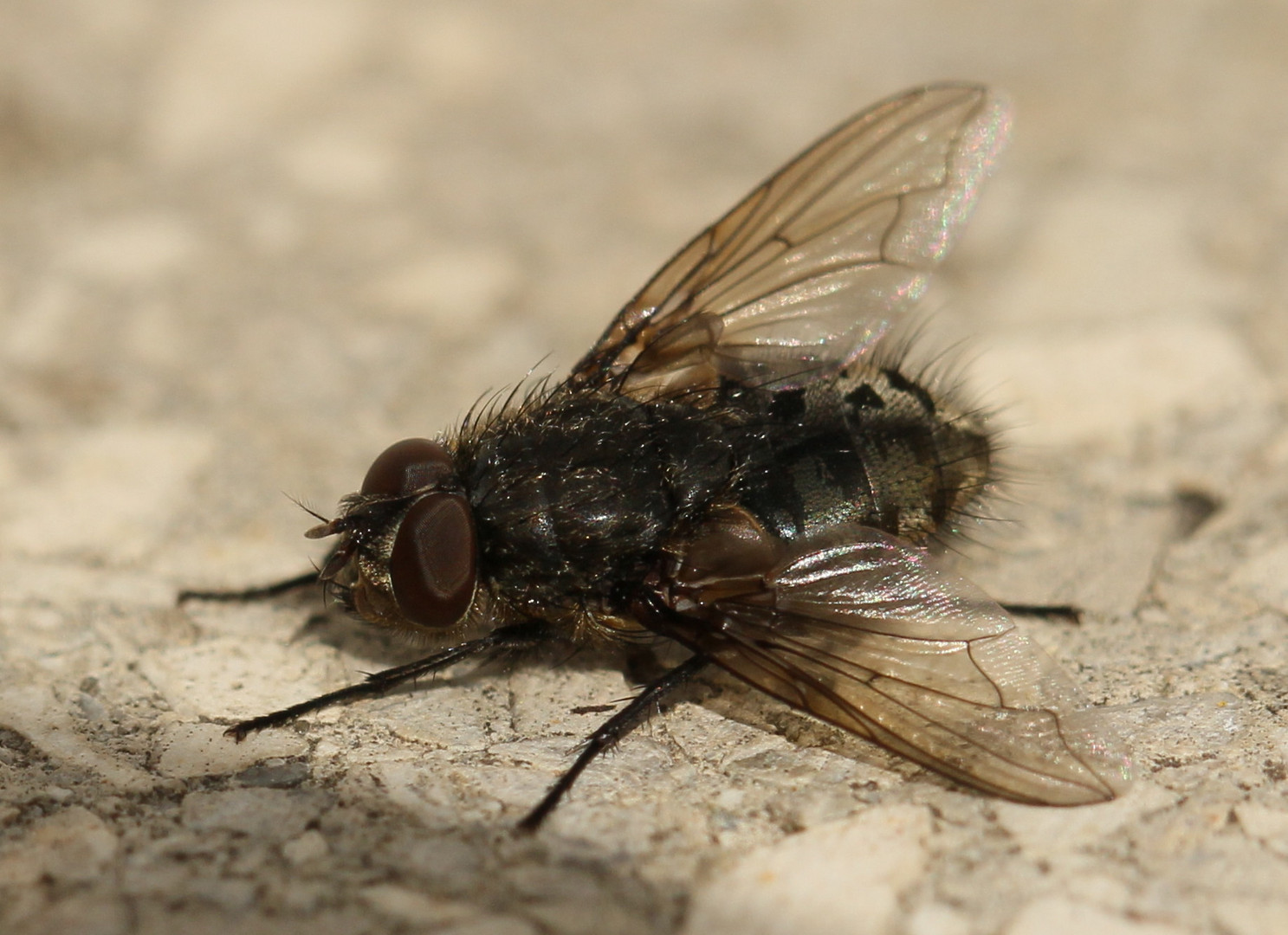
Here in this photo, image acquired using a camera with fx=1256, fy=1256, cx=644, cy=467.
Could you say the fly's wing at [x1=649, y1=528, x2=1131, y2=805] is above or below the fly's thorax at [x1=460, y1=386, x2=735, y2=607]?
below

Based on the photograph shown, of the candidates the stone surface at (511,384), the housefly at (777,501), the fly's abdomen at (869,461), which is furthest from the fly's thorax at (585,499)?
the stone surface at (511,384)

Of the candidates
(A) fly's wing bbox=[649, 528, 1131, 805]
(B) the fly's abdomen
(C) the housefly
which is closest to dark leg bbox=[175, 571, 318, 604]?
(C) the housefly

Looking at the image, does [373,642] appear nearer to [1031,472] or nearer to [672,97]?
[1031,472]

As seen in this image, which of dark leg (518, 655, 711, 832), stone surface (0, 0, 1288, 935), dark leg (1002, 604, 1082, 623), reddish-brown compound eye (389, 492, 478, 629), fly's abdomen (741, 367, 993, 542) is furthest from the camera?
dark leg (1002, 604, 1082, 623)

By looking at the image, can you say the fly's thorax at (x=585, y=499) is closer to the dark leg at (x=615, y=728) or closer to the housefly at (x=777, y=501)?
the housefly at (x=777, y=501)

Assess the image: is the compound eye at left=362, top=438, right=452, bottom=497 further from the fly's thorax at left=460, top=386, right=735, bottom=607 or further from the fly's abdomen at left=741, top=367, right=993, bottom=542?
the fly's abdomen at left=741, top=367, right=993, bottom=542

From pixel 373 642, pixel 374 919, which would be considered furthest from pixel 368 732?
pixel 374 919
